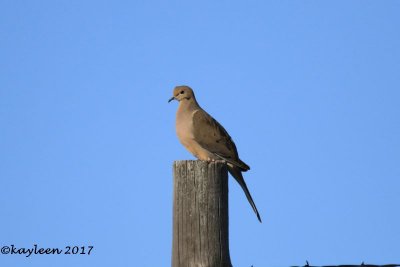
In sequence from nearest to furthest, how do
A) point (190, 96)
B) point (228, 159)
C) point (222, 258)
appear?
1. point (222, 258)
2. point (228, 159)
3. point (190, 96)

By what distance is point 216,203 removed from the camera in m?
4.19

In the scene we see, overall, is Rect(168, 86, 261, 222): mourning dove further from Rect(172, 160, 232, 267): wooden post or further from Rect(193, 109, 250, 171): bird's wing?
Rect(172, 160, 232, 267): wooden post

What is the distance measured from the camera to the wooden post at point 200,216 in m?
4.07

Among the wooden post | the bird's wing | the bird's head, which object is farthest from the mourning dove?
Answer: the wooden post

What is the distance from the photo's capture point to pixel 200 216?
4133mm

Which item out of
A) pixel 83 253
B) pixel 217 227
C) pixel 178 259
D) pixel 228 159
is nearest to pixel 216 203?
pixel 217 227

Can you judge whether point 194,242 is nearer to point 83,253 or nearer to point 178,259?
point 178,259

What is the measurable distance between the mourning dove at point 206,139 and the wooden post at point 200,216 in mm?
3055

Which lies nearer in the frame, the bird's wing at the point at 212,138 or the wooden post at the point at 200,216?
the wooden post at the point at 200,216

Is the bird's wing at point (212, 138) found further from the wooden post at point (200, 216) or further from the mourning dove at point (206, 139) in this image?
the wooden post at point (200, 216)

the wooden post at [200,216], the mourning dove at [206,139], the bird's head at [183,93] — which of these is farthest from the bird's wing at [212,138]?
the wooden post at [200,216]

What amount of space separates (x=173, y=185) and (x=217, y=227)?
433 millimetres

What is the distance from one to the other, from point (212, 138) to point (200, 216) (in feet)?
11.6

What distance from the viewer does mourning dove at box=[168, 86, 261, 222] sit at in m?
7.51
